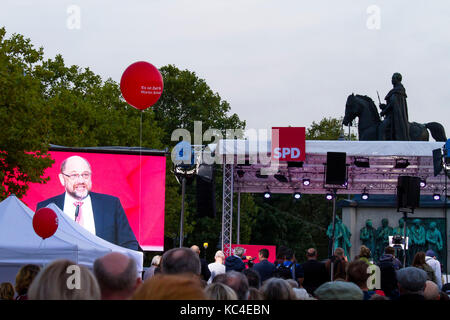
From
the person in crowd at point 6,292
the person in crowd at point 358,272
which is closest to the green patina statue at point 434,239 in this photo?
the person in crowd at point 358,272

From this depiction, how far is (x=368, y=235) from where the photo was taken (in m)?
26.3

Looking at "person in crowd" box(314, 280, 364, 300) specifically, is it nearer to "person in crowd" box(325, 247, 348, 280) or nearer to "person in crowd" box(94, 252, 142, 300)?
"person in crowd" box(94, 252, 142, 300)

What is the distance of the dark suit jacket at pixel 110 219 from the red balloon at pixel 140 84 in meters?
6.46

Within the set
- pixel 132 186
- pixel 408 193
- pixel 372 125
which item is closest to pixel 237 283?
pixel 408 193

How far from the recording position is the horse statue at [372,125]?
71.7 ft

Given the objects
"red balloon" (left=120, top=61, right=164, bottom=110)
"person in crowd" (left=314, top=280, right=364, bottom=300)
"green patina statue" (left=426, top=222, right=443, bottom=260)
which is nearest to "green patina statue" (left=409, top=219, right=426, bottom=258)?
"green patina statue" (left=426, top=222, right=443, bottom=260)

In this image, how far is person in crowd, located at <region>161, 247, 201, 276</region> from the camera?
15.8 ft

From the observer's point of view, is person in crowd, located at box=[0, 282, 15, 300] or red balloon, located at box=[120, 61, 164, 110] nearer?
person in crowd, located at box=[0, 282, 15, 300]

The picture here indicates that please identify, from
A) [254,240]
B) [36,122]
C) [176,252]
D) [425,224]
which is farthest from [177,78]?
[176,252]

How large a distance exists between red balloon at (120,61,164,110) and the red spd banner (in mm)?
4355

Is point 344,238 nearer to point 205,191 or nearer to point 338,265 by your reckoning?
point 205,191

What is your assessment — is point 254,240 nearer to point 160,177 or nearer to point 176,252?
point 160,177

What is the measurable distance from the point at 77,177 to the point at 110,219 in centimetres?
149
